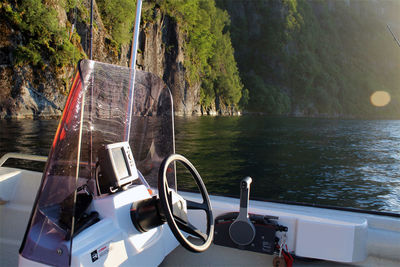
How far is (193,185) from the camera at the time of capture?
7863 mm

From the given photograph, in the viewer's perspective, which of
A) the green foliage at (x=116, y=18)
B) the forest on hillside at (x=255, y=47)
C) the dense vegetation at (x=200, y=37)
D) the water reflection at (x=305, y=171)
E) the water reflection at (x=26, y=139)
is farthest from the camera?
the dense vegetation at (x=200, y=37)

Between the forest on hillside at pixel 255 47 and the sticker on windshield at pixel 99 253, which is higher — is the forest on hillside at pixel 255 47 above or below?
above

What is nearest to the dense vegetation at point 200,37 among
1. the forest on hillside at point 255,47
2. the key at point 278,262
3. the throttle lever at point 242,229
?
the forest on hillside at point 255,47

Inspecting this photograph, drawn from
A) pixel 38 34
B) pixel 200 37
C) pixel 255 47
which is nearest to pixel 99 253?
pixel 38 34

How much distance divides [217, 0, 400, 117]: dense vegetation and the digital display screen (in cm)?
5876

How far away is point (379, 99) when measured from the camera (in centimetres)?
8731

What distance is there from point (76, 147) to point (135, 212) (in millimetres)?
482

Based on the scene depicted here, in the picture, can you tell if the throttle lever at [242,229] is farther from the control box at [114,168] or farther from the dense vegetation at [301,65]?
the dense vegetation at [301,65]

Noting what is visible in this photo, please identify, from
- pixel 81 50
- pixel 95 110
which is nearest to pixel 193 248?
pixel 95 110

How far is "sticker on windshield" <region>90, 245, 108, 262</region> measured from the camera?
139 centimetres

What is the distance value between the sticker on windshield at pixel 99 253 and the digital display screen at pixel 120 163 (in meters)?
0.33

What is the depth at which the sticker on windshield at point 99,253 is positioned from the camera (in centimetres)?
139

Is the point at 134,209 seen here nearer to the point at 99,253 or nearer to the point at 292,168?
the point at 99,253

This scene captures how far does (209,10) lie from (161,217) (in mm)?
51058
